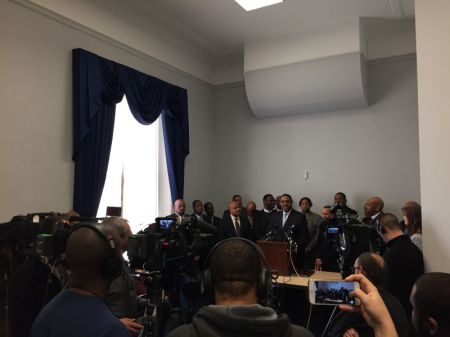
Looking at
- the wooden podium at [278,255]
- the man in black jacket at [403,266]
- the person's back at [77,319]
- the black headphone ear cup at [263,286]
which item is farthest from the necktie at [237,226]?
the black headphone ear cup at [263,286]

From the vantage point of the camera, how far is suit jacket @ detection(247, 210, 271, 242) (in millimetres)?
5445

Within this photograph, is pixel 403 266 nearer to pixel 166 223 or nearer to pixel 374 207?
pixel 166 223

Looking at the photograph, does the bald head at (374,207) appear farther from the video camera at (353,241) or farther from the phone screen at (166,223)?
the phone screen at (166,223)

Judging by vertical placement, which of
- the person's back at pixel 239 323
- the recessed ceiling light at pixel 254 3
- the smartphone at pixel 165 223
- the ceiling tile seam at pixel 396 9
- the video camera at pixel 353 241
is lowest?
the video camera at pixel 353 241

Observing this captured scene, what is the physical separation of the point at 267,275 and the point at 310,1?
4.98m

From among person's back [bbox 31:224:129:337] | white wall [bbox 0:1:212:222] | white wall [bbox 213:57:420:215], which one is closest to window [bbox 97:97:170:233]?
white wall [bbox 0:1:212:222]

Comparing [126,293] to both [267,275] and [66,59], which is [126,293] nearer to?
[267,275]

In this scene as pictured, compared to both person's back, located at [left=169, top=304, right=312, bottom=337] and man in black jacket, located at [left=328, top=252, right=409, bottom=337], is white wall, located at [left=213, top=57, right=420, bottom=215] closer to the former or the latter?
man in black jacket, located at [left=328, top=252, right=409, bottom=337]

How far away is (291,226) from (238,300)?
3.61m

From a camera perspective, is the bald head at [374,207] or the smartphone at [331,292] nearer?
the smartphone at [331,292]

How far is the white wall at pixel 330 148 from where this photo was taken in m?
5.95

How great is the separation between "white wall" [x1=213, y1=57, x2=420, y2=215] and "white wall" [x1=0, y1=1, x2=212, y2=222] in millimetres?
3358

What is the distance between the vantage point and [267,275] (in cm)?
109

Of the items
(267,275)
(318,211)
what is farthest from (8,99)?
(318,211)
